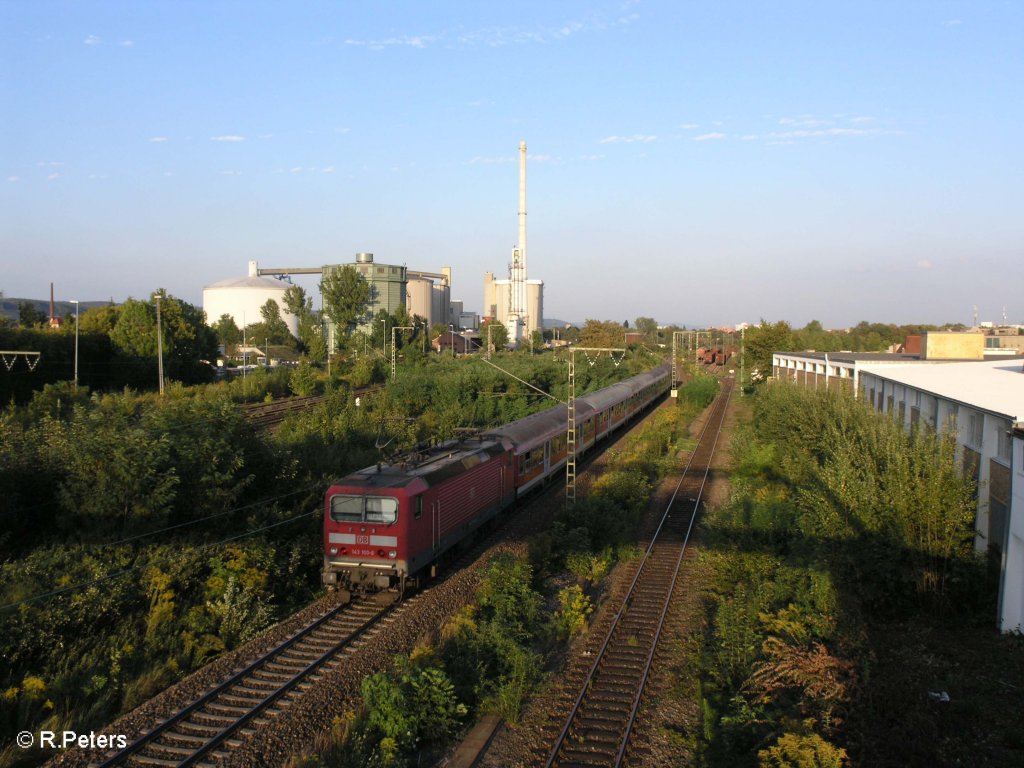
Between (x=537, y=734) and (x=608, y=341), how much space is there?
230 feet

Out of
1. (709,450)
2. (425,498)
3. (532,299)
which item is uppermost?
(532,299)

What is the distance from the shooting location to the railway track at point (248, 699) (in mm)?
9141

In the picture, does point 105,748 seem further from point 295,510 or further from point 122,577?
point 295,510

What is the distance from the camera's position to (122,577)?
1351 centimetres

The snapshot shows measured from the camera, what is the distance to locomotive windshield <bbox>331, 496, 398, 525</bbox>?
13766mm

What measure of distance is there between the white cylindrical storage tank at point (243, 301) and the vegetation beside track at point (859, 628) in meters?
102

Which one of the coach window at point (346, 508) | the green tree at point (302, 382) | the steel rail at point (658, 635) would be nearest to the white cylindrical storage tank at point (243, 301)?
the green tree at point (302, 382)

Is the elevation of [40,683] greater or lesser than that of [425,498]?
lesser

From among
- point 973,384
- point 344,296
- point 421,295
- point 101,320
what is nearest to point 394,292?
point 344,296

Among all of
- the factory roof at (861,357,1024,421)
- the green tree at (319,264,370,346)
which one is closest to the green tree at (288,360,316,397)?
the factory roof at (861,357,1024,421)

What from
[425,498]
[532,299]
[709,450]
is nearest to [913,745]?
[425,498]
